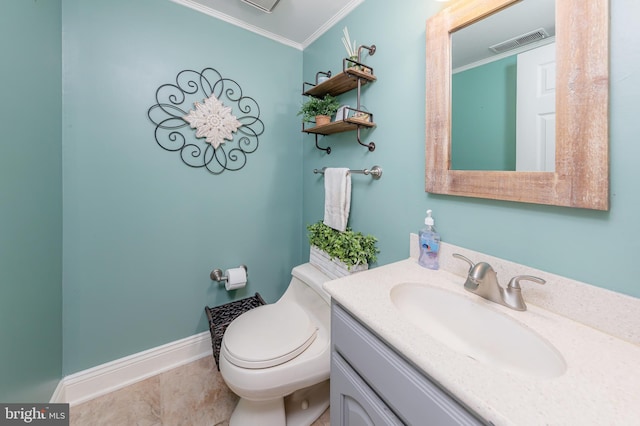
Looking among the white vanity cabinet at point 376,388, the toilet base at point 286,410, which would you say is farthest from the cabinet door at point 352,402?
the toilet base at point 286,410

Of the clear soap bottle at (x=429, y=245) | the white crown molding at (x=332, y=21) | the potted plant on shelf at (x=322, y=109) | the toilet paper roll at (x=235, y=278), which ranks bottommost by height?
the toilet paper roll at (x=235, y=278)

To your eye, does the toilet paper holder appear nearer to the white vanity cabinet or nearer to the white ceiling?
the white vanity cabinet

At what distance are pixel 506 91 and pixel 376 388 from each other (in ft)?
3.36

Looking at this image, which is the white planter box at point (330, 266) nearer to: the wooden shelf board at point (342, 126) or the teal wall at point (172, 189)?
the teal wall at point (172, 189)

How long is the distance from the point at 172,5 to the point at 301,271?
67.5 inches

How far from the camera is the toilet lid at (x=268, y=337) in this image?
101cm

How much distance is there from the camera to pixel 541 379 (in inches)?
18.6

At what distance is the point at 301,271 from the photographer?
4.80 feet

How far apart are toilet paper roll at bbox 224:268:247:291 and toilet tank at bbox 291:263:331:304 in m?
0.37

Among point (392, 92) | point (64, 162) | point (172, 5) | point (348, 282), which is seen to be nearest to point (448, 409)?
point (348, 282)

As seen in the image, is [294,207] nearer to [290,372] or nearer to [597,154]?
[290,372]

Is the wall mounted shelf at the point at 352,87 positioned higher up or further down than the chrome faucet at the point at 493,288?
higher up

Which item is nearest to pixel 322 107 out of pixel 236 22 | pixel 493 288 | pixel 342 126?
pixel 342 126

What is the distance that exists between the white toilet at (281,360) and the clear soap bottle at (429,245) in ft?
1.72
